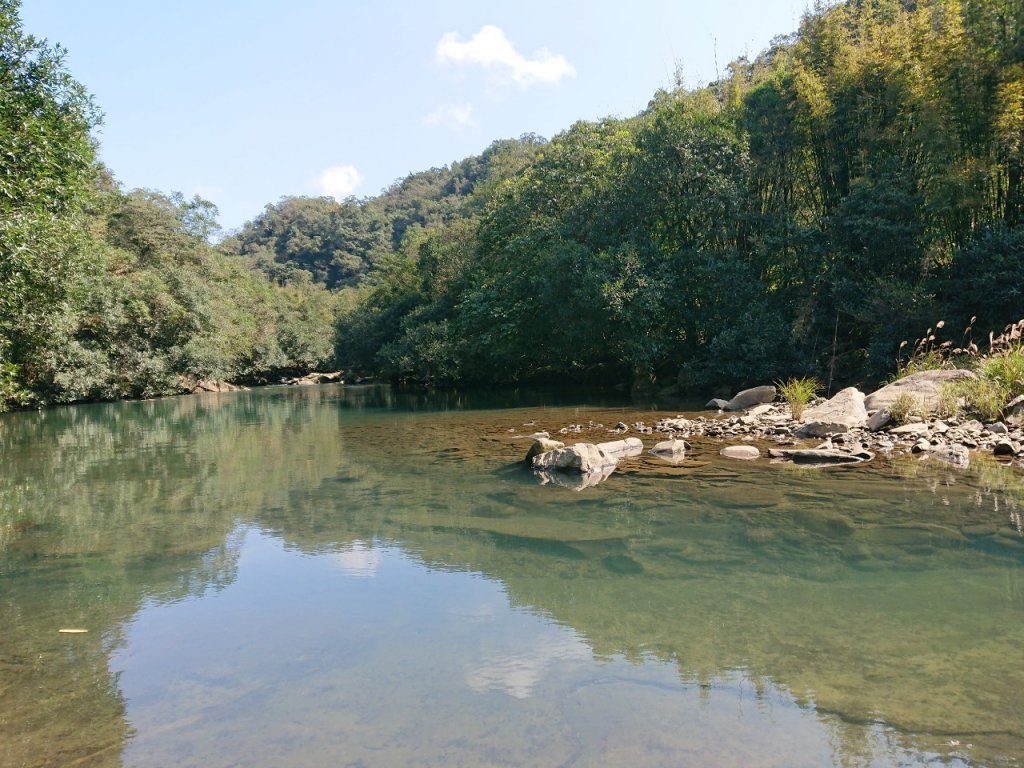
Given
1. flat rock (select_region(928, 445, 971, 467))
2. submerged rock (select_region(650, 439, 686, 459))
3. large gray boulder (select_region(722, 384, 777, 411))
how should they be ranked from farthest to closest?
large gray boulder (select_region(722, 384, 777, 411)), submerged rock (select_region(650, 439, 686, 459)), flat rock (select_region(928, 445, 971, 467))

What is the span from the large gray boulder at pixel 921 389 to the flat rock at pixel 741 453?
11.0 feet

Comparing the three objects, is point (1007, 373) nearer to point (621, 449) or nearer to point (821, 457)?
point (821, 457)

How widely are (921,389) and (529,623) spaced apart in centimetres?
1101

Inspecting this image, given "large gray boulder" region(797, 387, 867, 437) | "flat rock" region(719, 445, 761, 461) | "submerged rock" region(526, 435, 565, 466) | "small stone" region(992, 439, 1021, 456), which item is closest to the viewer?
"small stone" region(992, 439, 1021, 456)

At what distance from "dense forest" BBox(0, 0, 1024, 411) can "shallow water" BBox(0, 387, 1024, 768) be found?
25.1 ft

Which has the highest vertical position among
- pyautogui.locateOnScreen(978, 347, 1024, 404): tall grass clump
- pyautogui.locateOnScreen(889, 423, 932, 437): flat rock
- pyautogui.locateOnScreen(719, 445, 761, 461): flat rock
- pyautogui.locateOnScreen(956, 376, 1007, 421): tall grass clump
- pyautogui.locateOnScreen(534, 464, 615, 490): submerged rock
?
pyautogui.locateOnScreen(978, 347, 1024, 404): tall grass clump

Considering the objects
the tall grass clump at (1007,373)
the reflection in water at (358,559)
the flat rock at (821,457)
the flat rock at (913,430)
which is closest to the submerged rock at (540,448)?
the flat rock at (821,457)

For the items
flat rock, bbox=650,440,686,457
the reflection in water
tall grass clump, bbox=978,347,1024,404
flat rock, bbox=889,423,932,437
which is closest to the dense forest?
tall grass clump, bbox=978,347,1024,404

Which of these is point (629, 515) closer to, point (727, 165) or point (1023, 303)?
point (1023, 303)

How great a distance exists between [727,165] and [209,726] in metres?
23.5

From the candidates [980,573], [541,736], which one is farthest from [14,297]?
[980,573]

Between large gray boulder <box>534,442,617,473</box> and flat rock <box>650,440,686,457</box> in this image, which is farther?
flat rock <box>650,440,686,457</box>

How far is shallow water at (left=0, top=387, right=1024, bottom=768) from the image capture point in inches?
129

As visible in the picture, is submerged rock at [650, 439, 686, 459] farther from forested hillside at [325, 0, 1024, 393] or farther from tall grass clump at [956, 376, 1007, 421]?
forested hillside at [325, 0, 1024, 393]
